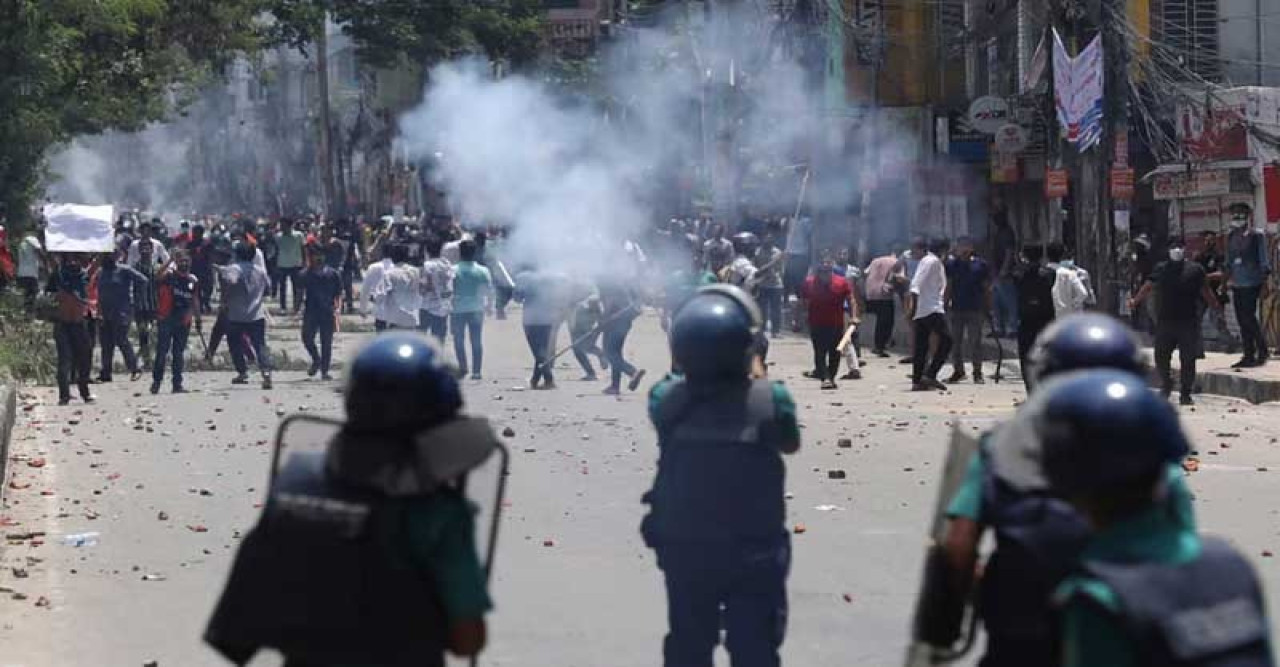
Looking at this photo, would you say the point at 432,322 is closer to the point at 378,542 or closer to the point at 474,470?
the point at 474,470

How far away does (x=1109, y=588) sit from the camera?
3.33 meters

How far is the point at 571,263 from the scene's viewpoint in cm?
2478

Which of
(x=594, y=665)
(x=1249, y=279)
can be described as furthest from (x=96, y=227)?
(x=594, y=665)

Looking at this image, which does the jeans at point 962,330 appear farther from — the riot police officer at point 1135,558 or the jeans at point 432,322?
the riot police officer at point 1135,558

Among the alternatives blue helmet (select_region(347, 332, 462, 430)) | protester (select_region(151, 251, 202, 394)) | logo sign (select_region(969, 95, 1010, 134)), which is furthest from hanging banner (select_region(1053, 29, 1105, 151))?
blue helmet (select_region(347, 332, 462, 430))

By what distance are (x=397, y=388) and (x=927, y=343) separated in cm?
1795

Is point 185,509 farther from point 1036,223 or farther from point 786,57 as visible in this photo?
point 786,57

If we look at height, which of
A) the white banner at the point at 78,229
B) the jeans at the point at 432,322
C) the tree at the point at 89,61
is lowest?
the jeans at the point at 432,322

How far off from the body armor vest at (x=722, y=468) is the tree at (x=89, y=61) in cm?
2115

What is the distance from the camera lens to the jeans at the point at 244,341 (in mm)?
22469

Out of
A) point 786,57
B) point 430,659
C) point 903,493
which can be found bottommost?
point 903,493

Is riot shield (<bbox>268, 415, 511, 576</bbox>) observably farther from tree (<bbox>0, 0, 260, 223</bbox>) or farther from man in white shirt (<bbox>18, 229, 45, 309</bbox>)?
man in white shirt (<bbox>18, 229, 45, 309</bbox>)

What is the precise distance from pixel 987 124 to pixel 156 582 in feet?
71.8

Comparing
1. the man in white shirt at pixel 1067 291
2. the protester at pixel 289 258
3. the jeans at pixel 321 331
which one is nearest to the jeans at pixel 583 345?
the jeans at pixel 321 331
